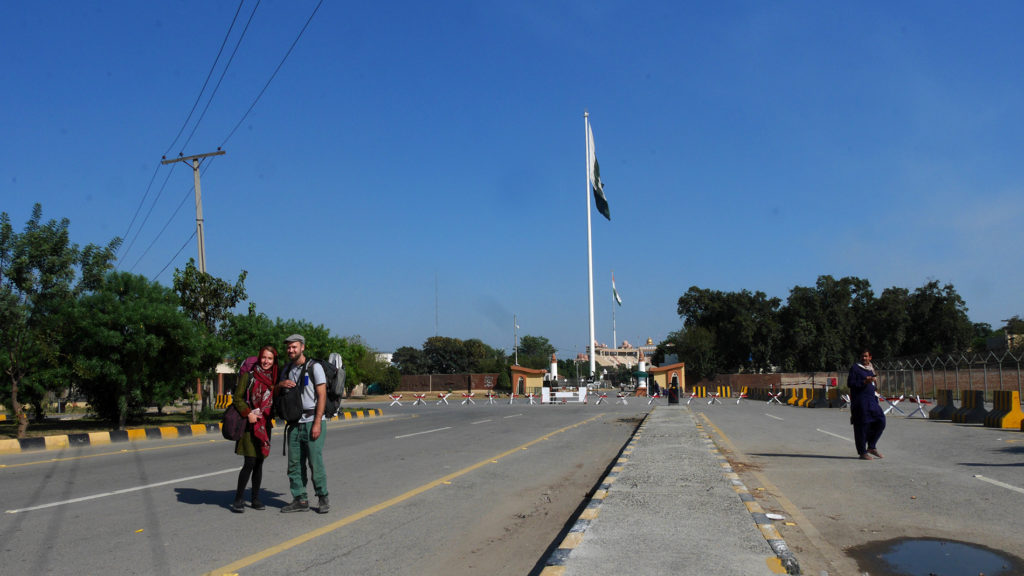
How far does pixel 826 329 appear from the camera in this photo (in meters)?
70.8

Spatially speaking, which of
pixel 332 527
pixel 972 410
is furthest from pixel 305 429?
pixel 972 410

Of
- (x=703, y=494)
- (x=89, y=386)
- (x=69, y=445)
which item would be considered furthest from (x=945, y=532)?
(x=89, y=386)

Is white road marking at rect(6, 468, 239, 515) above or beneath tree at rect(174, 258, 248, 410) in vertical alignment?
beneath

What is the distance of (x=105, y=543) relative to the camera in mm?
5906

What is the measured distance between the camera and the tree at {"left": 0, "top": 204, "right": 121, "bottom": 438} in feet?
52.3

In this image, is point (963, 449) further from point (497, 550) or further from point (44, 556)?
point (44, 556)

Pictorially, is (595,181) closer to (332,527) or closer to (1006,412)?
(1006,412)

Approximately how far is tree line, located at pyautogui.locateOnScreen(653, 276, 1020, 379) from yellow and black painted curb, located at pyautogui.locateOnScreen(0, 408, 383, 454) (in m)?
57.2

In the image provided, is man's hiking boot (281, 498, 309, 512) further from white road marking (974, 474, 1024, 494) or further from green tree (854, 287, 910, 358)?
green tree (854, 287, 910, 358)

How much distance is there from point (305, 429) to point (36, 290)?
13.1 m

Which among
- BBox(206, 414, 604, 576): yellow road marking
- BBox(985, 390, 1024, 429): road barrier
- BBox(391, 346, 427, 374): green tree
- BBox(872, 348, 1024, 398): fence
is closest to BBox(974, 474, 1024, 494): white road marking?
BBox(206, 414, 604, 576): yellow road marking

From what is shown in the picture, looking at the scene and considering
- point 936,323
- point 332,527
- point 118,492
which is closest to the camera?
point 332,527

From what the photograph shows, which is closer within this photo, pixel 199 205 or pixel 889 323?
pixel 199 205

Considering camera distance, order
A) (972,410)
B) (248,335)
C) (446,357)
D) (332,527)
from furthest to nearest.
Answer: (446,357)
(248,335)
(972,410)
(332,527)
